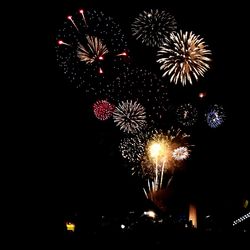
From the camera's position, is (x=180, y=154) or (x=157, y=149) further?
(x=157, y=149)

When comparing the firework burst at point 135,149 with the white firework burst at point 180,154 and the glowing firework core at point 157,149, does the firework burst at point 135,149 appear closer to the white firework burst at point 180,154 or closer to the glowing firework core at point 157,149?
the glowing firework core at point 157,149

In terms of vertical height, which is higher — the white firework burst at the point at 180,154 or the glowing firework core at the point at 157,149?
the glowing firework core at the point at 157,149

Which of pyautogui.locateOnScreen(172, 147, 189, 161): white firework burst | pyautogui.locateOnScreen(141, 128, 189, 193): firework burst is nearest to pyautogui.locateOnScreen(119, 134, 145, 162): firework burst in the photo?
pyautogui.locateOnScreen(141, 128, 189, 193): firework burst

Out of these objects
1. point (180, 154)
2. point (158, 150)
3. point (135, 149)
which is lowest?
point (180, 154)

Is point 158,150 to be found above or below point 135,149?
below

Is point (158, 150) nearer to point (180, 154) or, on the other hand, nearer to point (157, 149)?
point (157, 149)

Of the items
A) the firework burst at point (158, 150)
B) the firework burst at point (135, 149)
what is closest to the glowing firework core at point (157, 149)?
the firework burst at point (158, 150)

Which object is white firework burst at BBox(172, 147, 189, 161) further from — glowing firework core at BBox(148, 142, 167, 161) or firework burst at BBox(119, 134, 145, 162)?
firework burst at BBox(119, 134, 145, 162)

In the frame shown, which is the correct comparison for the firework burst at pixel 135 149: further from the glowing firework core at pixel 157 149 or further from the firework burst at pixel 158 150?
the glowing firework core at pixel 157 149

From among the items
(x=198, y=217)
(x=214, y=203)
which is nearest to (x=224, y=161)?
(x=214, y=203)

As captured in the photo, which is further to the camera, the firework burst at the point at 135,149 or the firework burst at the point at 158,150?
the firework burst at the point at 135,149

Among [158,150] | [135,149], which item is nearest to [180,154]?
[158,150]

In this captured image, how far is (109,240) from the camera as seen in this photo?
22.0 ft

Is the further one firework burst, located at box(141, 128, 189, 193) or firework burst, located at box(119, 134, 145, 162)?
firework burst, located at box(119, 134, 145, 162)
